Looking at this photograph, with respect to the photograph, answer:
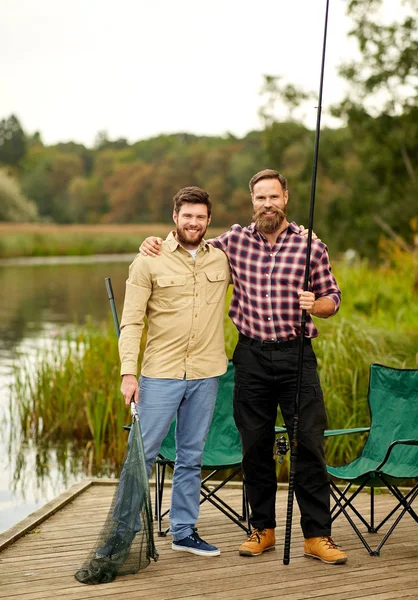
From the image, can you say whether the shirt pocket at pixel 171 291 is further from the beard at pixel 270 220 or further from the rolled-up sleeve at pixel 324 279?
the rolled-up sleeve at pixel 324 279

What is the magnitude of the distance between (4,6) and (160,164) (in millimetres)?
22091

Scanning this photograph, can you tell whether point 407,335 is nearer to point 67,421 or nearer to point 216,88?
point 67,421

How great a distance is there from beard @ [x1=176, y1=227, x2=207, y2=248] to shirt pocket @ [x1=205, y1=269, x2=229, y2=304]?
13cm

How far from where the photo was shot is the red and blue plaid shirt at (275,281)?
3.46 m

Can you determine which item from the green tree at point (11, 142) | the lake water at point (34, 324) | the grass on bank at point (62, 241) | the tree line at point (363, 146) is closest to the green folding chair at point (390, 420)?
the lake water at point (34, 324)

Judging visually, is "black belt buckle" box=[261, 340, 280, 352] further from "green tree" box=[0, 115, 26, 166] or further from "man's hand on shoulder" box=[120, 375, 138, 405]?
"green tree" box=[0, 115, 26, 166]

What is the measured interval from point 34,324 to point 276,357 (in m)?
13.5

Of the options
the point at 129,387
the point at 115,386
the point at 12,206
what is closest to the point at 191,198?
the point at 129,387

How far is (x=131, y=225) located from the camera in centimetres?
5194

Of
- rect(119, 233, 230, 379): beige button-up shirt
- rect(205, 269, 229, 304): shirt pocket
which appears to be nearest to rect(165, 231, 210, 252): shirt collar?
rect(119, 233, 230, 379): beige button-up shirt

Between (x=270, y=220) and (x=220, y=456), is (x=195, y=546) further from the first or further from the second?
(x=270, y=220)

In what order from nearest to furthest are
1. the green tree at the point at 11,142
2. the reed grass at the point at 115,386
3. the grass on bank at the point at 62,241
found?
the reed grass at the point at 115,386
the grass on bank at the point at 62,241
the green tree at the point at 11,142

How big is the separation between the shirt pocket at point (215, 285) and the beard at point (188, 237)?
0.13 metres

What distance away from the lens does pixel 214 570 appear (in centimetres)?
336
